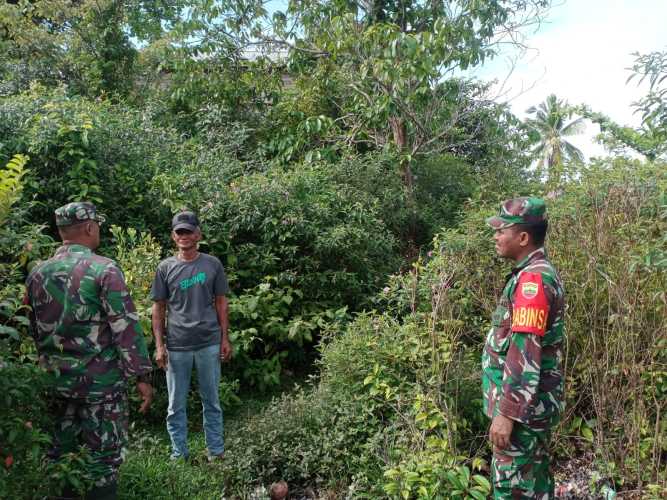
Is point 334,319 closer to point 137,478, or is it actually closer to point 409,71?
point 137,478

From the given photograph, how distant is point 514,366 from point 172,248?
15.5 feet

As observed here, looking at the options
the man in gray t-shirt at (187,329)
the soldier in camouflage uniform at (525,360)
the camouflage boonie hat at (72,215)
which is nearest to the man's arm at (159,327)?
the man in gray t-shirt at (187,329)

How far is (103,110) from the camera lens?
25.5 ft

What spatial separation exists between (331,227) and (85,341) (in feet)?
12.6

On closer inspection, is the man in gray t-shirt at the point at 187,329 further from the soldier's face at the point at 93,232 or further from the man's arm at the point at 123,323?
the man's arm at the point at 123,323

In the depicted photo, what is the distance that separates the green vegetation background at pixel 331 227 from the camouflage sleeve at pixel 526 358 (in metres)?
0.83

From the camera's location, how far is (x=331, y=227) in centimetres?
670

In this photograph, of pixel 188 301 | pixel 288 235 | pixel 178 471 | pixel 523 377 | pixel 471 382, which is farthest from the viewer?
pixel 288 235

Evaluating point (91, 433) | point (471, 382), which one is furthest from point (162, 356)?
point (471, 382)

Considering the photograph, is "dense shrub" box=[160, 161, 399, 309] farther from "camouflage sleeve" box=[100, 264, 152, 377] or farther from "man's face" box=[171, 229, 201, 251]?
"camouflage sleeve" box=[100, 264, 152, 377]

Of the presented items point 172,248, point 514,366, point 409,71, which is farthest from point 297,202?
point 514,366

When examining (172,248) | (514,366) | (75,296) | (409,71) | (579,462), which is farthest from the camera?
(409,71)

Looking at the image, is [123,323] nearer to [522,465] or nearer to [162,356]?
[162,356]

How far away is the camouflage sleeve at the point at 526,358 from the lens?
8.99 ft
